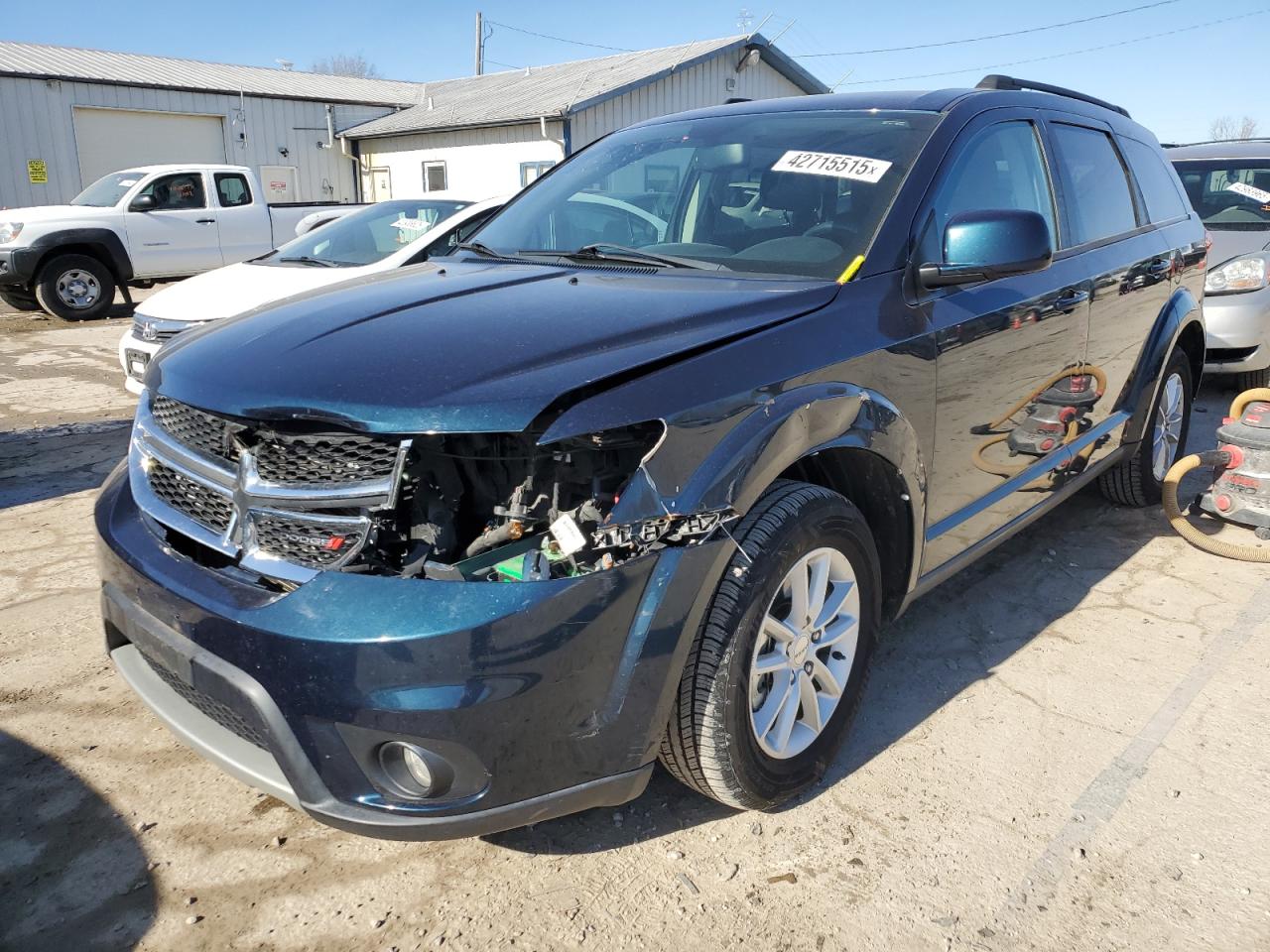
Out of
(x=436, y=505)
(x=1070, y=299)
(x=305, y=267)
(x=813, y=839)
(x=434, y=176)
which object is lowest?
(x=813, y=839)

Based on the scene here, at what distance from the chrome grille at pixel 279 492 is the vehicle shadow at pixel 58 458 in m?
3.51

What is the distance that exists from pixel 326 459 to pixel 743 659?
1008 mm

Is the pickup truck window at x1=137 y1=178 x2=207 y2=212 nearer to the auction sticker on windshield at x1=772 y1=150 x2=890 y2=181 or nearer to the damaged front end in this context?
the auction sticker on windshield at x1=772 y1=150 x2=890 y2=181

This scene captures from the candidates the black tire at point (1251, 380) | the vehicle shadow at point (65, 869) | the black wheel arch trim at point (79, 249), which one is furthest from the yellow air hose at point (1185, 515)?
the black wheel arch trim at point (79, 249)

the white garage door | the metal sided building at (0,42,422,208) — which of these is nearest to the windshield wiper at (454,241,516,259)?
the metal sided building at (0,42,422,208)

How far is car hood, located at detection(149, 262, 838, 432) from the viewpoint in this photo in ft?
6.30

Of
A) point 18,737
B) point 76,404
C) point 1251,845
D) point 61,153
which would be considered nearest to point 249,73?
point 61,153

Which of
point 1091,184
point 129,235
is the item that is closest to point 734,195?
point 1091,184

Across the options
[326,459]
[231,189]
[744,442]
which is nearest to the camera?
[326,459]

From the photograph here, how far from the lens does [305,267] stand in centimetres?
645

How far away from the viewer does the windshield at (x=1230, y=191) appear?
7.52 meters

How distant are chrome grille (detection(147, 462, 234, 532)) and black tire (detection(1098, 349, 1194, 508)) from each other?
3931 mm

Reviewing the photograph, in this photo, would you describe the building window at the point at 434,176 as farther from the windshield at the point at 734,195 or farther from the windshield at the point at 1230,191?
the windshield at the point at 734,195

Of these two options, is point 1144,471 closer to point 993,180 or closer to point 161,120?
point 993,180
